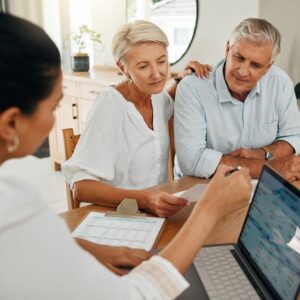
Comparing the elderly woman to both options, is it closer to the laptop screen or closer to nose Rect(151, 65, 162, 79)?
nose Rect(151, 65, 162, 79)

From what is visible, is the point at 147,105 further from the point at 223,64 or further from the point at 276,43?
the point at 276,43

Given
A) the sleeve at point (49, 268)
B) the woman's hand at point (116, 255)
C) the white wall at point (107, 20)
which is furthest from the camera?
the white wall at point (107, 20)

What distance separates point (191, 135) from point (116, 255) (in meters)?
0.82

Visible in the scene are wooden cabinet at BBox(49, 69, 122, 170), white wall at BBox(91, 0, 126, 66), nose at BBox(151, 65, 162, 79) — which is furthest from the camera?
white wall at BBox(91, 0, 126, 66)

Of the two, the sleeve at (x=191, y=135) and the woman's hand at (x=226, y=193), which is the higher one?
the woman's hand at (x=226, y=193)

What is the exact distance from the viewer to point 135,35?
4.92ft

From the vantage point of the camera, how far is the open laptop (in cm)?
84

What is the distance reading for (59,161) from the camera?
392 cm

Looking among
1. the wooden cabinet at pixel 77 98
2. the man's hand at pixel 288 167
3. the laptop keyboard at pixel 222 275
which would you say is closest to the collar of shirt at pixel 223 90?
the man's hand at pixel 288 167

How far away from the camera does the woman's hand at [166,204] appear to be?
1.25 meters

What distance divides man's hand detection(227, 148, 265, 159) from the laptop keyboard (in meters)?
0.66

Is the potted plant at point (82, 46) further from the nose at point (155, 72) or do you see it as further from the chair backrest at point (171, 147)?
the nose at point (155, 72)

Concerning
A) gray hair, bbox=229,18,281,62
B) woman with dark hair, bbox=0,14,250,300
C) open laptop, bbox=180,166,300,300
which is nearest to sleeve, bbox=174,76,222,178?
gray hair, bbox=229,18,281,62

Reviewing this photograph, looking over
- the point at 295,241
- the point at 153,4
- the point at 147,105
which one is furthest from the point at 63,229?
the point at 153,4
